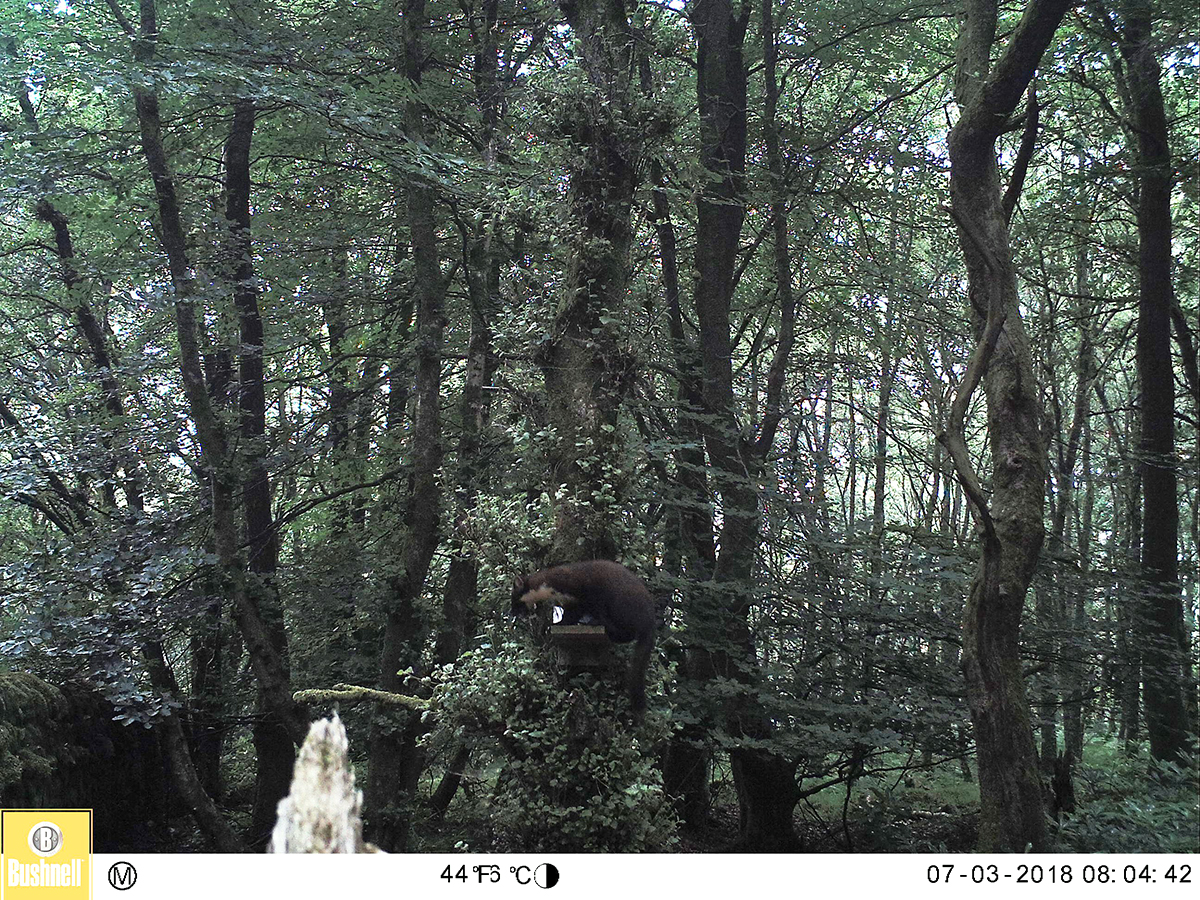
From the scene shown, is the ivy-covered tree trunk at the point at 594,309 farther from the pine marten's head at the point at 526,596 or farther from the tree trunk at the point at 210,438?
the tree trunk at the point at 210,438

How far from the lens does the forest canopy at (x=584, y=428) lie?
3.56 metres

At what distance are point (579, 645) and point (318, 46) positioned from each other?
4244 mm

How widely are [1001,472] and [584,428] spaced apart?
1636mm

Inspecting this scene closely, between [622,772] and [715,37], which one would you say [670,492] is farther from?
[715,37]

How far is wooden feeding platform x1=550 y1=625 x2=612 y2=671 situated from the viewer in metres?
3.24

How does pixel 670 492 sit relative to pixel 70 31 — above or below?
below

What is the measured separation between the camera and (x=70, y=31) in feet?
17.2
